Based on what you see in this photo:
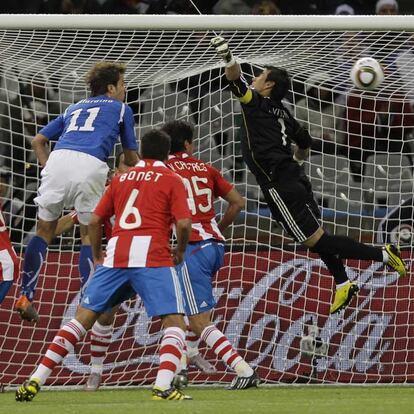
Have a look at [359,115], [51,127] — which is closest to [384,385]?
[359,115]

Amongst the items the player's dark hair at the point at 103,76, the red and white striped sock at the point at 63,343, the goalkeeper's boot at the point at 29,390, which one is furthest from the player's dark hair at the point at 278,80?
the goalkeeper's boot at the point at 29,390

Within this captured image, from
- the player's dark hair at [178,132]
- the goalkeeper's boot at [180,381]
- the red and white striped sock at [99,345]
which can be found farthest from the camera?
the player's dark hair at [178,132]

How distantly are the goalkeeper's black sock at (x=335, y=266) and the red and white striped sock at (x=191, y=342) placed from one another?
1176mm

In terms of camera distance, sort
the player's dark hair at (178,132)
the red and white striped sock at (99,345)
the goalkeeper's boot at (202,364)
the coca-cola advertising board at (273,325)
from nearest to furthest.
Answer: the red and white striped sock at (99,345) < the player's dark hair at (178,132) < the goalkeeper's boot at (202,364) < the coca-cola advertising board at (273,325)

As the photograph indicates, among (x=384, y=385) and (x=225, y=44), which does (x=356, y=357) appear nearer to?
(x=384, y=385)

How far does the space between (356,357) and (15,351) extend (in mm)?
2838

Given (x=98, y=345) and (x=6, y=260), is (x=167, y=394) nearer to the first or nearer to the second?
(x=98, y=345)

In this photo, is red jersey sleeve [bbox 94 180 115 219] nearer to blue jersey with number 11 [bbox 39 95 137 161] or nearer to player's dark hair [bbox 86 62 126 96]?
blue jersey with number 11 [bbox 39 95 137 161]

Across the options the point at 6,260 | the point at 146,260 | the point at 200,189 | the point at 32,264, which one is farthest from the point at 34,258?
the point at 146,260

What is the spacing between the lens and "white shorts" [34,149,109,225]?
8.52 meters

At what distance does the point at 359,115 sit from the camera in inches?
418

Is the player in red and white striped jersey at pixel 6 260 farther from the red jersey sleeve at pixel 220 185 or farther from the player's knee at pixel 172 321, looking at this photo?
the player's knee at pixel 172 321

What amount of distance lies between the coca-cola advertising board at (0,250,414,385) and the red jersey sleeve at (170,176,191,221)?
292 cm

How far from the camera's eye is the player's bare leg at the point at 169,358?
6.85 meters
